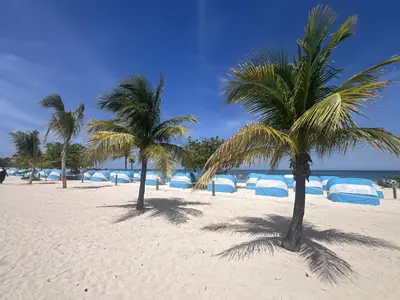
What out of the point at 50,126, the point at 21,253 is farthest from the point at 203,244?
the point at 50,126

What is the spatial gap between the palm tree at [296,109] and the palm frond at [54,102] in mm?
17405

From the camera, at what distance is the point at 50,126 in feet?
55.7

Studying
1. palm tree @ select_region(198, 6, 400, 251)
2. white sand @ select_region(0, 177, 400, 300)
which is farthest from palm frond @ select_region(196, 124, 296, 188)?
white sand @ select_region(0, 177, 400, 300)

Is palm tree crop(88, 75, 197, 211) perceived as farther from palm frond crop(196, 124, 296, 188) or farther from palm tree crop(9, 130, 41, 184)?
palm tree crop(9, 130, 41, 184)

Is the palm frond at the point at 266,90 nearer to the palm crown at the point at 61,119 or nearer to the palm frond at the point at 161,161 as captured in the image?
the palm frond at the point at 161,161

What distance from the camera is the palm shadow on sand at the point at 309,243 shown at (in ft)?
13.2

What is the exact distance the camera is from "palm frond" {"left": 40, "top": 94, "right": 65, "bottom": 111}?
54.1ft

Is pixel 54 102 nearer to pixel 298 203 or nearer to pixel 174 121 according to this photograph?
pixel 174 121

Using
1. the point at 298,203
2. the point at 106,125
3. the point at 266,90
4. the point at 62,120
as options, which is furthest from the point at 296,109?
the point at 62,120

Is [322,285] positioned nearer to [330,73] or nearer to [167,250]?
[167,250]

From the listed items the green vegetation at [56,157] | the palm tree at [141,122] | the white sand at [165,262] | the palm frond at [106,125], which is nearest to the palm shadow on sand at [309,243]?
the white sand at [165,262]

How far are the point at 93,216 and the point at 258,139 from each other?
6.94 metres

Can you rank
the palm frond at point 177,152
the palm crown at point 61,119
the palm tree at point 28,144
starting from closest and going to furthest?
1. the palm frond at point 177,152
2. the palm crown at point 61,119
3. the palm tree at point 28,144

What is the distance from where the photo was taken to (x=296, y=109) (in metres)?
4.51
